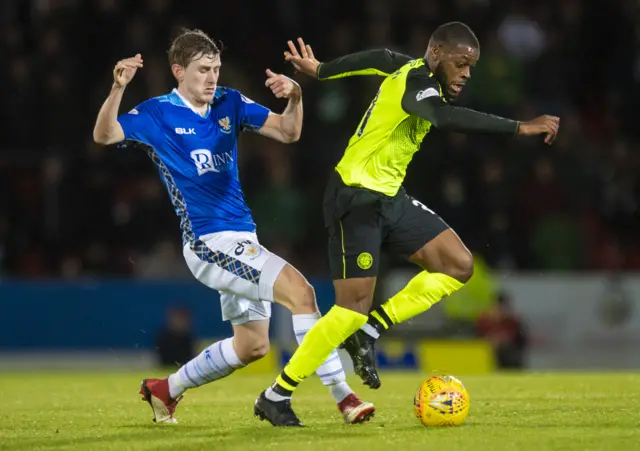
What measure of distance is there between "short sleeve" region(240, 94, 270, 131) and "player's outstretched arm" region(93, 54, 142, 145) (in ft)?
2.76

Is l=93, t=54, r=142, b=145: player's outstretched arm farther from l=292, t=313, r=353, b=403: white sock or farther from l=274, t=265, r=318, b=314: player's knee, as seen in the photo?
l=292, t=313, r=353, b=403: white sock

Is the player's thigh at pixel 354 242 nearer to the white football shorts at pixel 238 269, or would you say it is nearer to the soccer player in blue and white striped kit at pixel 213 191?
the soccer player in blue and white striped kit at pixel 213 191

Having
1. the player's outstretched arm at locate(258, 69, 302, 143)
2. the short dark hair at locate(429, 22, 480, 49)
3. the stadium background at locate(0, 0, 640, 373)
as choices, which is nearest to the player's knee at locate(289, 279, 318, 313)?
the player's outstretched arm at locate(258, 69, 302, 143)

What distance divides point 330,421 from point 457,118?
7.17ft

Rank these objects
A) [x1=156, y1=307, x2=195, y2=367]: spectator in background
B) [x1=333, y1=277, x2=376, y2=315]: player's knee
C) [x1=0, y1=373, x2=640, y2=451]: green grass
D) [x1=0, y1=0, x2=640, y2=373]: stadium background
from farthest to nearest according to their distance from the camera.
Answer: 1. [x1=0, y1=0, x2=640, y2=373]: stadium background
2. [x1=156, y1=307, x2=195, y2=367]: spectator in background
3. [x1=333, y1=277, x2=376, y2=315]: player's knee
4. [x1=0, y1=373, x2=640, y2=451]: green grass

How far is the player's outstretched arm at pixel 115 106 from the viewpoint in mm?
7516

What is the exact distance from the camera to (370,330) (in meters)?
8.27

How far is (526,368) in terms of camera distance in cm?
1630

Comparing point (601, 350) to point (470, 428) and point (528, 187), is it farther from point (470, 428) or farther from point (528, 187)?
point (470, 428)

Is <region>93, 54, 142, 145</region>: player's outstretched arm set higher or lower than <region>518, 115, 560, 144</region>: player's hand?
higher

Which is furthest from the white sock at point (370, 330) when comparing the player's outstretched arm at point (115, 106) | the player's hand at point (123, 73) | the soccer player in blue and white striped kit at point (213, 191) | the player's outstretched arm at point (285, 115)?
the player's hand at point (123, 73)

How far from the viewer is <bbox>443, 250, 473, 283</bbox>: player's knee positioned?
8.30m

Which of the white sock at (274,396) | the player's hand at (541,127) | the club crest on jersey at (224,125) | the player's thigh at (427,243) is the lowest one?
the white sock at (274,396)

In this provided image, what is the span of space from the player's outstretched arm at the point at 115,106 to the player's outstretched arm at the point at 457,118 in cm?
167
